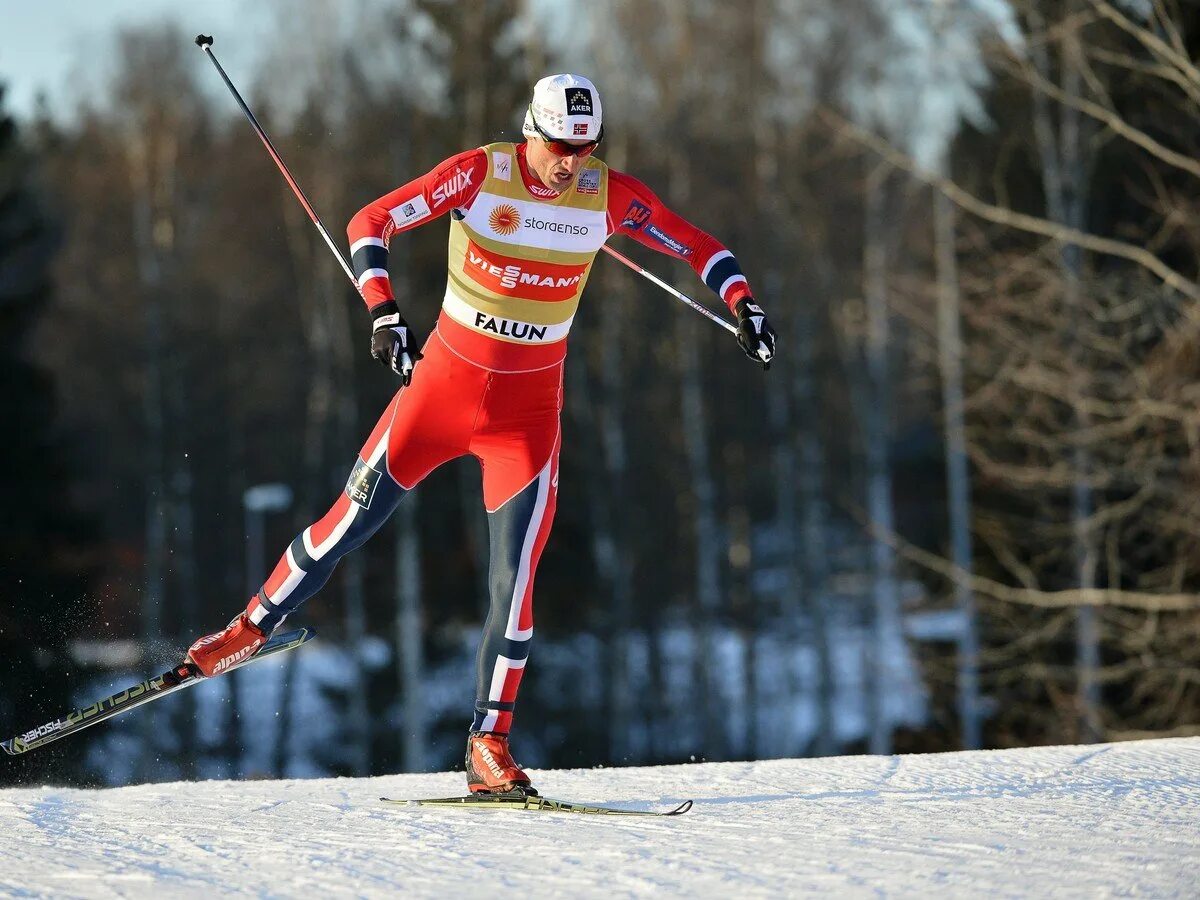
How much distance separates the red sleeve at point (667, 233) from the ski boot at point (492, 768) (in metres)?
1.50

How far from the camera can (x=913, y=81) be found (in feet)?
59.1

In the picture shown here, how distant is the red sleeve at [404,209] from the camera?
167 inches

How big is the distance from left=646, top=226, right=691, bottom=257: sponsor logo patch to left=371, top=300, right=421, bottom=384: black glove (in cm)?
103

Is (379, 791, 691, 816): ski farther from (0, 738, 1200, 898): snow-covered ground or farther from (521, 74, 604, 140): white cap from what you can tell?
(521, 74, 604, 140): white cap

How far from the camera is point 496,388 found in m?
4.55

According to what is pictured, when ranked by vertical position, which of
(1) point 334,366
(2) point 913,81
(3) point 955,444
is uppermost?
(2) point 913,81

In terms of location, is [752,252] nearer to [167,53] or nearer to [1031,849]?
[167,53]

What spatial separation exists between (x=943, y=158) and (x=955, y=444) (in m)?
3.73

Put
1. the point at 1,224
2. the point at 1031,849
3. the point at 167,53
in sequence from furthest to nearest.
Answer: the point at 167,53, the point at 1,224, the point at 1031,849

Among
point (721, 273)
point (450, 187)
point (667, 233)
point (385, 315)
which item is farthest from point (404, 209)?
point (721, 273)

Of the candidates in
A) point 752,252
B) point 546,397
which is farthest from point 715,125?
point 546,397

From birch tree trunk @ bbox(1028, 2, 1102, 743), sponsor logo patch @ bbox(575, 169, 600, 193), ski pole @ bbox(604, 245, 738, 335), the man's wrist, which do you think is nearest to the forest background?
birch tree trunk @ bbox(1028, 2, 1102, 743)

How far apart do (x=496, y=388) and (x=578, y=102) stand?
0.88 metres

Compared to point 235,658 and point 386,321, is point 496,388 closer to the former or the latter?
point 386,321
